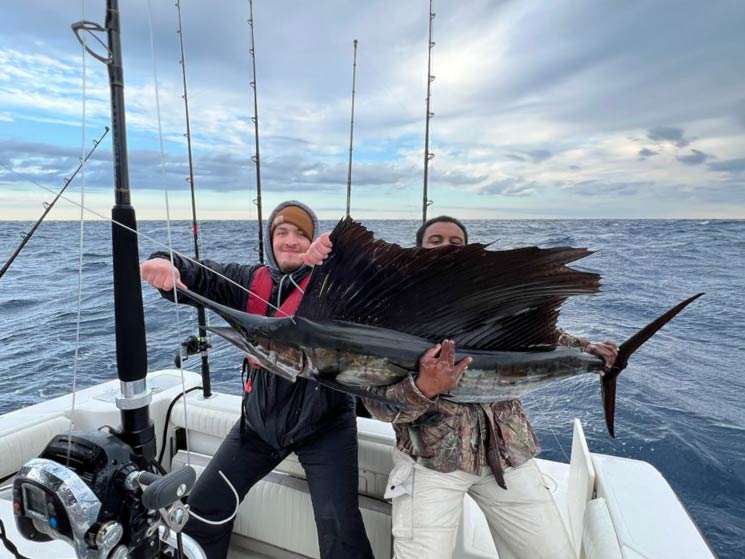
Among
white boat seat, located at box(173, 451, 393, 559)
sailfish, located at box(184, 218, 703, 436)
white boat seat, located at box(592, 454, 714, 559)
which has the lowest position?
white boat seat, located at box(173, 451, 393, 559)

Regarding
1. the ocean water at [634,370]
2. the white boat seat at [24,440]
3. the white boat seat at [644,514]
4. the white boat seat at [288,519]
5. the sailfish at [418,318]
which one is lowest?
the ocean water at [634,370]

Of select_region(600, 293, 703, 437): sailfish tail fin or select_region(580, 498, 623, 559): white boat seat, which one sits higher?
select_region(600, 293, 703, 437): sailfish tail fin

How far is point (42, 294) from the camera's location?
1025 centimetres

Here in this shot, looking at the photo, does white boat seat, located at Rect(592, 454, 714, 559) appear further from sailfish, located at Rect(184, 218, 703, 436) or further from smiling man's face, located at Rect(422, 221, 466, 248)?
smiling man's face, located at Rect(422, 221, 466, 248)

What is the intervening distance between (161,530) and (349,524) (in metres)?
0.68

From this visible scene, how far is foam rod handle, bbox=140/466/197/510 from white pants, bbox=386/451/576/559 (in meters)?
0.79

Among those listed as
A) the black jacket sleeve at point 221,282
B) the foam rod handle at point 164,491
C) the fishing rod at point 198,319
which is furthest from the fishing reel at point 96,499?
the black jacket sleeve at point 221,282

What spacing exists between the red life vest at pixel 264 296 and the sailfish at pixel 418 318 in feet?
1.03

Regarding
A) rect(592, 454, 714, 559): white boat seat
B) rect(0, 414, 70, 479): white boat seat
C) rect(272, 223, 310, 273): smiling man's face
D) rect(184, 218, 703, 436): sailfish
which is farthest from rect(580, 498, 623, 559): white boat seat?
rect(0, 414, 70, 479): white boat seat

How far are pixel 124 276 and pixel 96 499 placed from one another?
765 millimetres

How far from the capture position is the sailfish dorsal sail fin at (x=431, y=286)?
1410 mm

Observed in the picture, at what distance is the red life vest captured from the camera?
69.4 inches

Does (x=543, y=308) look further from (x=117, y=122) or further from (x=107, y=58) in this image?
(x=107, y=58)

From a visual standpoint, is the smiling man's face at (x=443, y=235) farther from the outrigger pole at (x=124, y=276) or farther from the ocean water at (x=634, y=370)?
the outrigger pole at (x=124, y=276)
